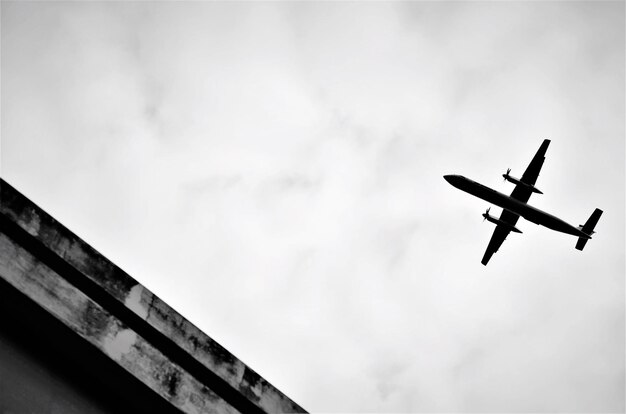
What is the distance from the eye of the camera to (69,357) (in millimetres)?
4242

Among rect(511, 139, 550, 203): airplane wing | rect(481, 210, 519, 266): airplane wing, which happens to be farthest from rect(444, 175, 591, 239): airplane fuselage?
rect(481, 210, 519, 266): airplane wing

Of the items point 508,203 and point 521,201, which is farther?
point 521,201

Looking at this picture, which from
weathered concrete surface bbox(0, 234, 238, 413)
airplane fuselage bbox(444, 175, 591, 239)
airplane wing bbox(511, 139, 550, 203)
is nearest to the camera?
weathered concrete surface bbox(0, 234, 238, 413)

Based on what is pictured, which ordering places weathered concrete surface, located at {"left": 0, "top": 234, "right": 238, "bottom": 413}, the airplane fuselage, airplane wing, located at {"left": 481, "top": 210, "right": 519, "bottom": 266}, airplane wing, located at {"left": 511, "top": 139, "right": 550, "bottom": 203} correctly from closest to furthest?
weathered concrete surface, located at {"left": 0, "top": 234, "right": 238, "bottom": 413}, the airplane fuselage, airplane wing, located at {"left": 511, "top": 139, "right": 550, "bottom": 203}, airplane wing, located at {"left": 481, "top": 210, "right": 519, "bottom": 266}

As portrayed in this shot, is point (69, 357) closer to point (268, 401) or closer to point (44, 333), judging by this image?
point (44, 333)

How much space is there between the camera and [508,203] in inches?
1291

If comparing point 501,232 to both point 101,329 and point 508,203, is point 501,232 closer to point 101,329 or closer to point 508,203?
point 508,203

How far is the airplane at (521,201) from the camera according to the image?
3197 centimetres

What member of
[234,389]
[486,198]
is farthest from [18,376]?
[486,198]

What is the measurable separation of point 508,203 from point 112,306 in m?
31.2

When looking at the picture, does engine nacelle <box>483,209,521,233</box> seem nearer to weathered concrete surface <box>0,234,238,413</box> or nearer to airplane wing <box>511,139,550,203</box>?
airplane wing <box>511,139,550,203</box>

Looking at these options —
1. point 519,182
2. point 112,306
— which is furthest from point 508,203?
point 112,306

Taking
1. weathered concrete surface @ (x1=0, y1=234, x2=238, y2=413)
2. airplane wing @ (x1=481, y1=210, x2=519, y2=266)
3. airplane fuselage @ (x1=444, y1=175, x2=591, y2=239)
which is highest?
airplane wing @ (x1=481, y1=210, x2=519, y2=266)

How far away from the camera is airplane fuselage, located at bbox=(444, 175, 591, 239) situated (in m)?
31.8
